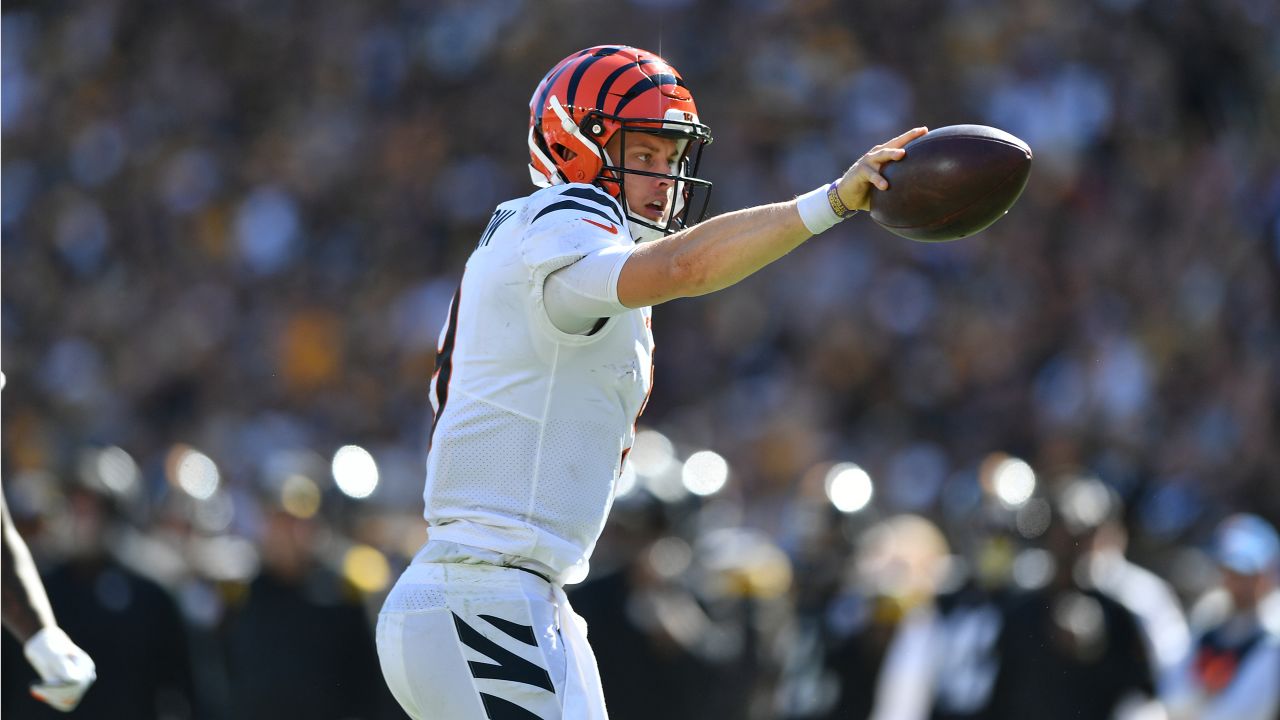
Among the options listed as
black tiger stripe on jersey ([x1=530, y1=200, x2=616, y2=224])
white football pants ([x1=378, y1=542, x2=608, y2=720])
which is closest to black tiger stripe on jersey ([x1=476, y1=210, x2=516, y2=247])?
black tiger stripe on jersey ([x1=530, y1=200, x2=616, y2=224])

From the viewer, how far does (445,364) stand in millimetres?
3984

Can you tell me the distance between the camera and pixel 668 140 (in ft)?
13.8

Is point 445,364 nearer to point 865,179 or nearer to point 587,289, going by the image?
point 587,289

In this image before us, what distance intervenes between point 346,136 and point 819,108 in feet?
14.1

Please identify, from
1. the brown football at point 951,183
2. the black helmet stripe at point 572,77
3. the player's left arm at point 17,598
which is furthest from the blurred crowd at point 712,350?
the brown football at point 951,183

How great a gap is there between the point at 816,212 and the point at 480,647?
113 centimetres

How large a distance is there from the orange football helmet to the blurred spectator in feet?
12.3

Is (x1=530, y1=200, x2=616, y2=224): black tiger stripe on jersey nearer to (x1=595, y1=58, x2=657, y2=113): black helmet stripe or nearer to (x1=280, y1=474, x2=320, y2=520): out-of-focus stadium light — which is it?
(x1=595, y1=58, x2=657, y2=113): black helmet stripe

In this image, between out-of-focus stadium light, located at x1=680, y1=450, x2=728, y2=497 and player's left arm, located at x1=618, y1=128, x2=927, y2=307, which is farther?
out-of-focus stadium light, located at x1=680, y1=450, x2=728, y2=497

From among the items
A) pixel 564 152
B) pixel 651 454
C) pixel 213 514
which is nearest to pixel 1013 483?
pixel 651 454

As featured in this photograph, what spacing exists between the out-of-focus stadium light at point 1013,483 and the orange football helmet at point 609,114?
14.7 feet

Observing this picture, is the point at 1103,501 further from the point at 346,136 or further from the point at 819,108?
the point at 346,136

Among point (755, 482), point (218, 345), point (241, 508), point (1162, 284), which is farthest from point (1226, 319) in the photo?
point (218, 345)

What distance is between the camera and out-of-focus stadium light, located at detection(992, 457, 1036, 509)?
8.37m
